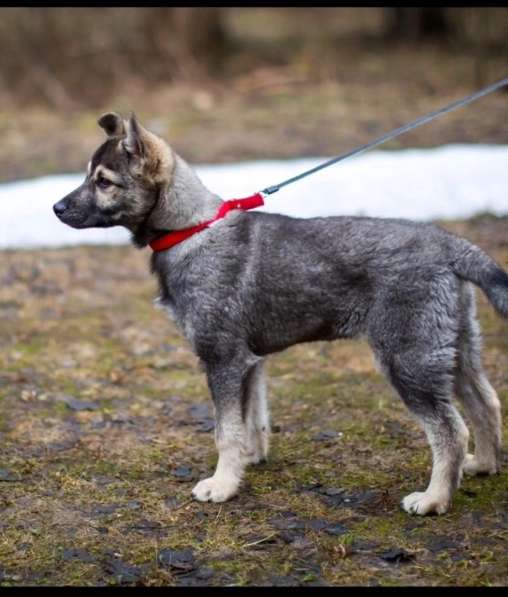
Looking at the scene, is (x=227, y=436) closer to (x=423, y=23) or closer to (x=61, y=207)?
(x=61, y=207)

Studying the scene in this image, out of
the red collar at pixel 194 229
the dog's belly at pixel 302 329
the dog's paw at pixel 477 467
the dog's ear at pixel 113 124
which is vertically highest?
the dog's ear at pixel 113 124

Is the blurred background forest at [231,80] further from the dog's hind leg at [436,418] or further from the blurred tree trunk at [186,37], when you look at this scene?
the dog's hind leg at [436,418]

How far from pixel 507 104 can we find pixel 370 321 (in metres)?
9.42

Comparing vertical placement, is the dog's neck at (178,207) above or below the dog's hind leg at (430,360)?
above

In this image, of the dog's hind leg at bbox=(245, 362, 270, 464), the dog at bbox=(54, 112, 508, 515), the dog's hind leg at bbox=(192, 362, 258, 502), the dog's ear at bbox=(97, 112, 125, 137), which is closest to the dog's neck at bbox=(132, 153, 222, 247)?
the dog at bbox=(54, 112, 508, 515)

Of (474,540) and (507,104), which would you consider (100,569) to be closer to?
(474,540)

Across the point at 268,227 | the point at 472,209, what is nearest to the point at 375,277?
the point at 268,227

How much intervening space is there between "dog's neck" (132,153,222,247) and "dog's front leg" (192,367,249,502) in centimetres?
87

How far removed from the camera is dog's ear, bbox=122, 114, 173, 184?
5090 millimetres

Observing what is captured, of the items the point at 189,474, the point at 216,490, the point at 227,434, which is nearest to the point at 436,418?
the point at 227,434

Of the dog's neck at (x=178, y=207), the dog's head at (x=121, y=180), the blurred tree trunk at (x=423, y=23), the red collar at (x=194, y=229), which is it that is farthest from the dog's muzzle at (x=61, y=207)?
the blurred tree trunk at (x=423, y=23)

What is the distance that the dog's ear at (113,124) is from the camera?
528cm

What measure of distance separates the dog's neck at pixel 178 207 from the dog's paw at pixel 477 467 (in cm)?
207

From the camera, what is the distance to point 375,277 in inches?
192
